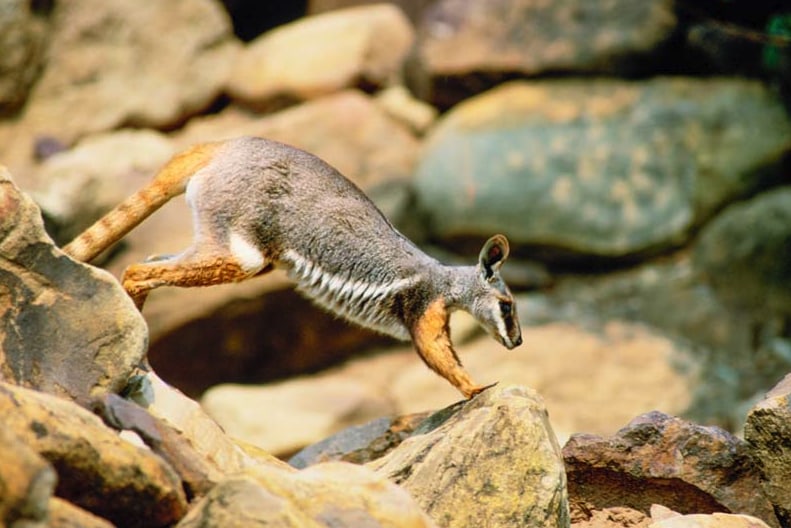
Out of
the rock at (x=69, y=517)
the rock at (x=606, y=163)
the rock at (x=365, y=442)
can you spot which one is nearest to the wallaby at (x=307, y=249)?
the rock at (x=365, y=442)

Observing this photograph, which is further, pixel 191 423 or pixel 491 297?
pixel 491 297

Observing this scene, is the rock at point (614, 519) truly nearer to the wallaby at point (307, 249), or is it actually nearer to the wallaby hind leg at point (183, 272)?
the wallaby at point (307, 249)

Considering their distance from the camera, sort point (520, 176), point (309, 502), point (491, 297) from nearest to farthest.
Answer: point (309, 502) → point (491, 297) → point (520, 176)

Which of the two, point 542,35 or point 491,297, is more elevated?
point 491,297

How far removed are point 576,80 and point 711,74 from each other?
1.54m

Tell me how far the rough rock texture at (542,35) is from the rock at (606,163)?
324 millimetres

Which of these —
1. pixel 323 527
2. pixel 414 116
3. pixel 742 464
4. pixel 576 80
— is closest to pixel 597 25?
pixel 576 80

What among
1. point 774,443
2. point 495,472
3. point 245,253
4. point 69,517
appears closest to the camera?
point 69,517

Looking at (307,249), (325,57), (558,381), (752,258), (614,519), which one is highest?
(307,249)

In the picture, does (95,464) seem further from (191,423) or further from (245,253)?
(245,253)

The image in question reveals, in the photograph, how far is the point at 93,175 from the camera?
12695 millimetres

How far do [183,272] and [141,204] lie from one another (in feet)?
1.70

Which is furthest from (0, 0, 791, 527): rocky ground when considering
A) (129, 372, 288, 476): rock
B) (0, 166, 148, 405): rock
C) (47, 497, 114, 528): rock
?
(47, 497, 114, 528): rock

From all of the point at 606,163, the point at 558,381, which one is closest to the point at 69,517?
the point at 558,381
